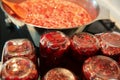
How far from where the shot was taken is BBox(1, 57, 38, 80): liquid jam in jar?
0.47m

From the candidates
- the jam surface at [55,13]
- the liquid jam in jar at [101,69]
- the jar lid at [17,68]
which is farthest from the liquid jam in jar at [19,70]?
the jam surface at [55,13]

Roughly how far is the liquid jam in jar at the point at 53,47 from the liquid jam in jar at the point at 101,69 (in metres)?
0.07

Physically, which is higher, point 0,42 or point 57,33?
point 57,33

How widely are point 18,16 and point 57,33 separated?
30 cm

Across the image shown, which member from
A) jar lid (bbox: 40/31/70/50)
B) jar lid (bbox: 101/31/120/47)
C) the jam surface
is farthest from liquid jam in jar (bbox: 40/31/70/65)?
the jam surface

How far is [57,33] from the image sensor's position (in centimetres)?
58

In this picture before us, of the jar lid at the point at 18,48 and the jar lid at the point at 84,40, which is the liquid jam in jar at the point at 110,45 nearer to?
the jar lid at the point at 84,40

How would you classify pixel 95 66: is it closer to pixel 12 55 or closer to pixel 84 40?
pixel 84 40

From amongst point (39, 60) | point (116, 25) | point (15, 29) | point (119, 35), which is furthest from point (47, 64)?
point (116, 25)

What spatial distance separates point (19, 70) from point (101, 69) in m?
0.19

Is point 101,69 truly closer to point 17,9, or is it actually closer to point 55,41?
point 55,41

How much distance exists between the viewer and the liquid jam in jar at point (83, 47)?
22.1 inches

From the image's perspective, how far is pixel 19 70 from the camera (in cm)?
49

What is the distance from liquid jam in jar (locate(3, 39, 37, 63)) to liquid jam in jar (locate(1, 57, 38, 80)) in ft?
0.07
